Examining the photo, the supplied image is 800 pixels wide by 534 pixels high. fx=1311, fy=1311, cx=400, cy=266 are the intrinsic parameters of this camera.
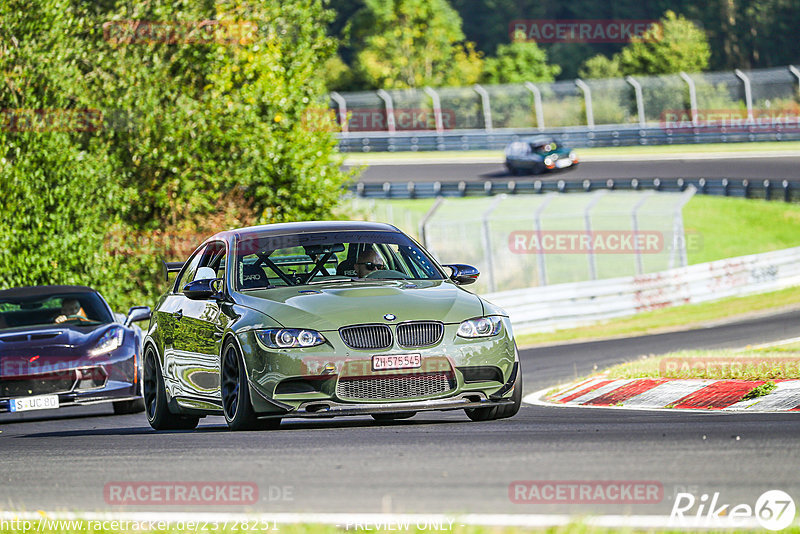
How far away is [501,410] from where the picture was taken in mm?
9680

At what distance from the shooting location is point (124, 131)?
2775 centimetres

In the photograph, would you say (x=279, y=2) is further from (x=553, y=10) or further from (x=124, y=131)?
(x=553, y=10)

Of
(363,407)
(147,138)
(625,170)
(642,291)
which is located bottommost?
(625,170)

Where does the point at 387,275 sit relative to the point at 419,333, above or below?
above

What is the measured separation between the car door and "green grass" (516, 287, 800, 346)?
1353cm

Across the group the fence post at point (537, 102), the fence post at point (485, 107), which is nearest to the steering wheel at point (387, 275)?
the fence post at point (537, 102)

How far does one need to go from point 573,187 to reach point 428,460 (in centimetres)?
3970

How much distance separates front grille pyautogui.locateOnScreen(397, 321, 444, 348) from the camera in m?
8.91

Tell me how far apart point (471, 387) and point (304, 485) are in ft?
8.90

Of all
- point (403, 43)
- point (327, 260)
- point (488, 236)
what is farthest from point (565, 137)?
point (327, 260)

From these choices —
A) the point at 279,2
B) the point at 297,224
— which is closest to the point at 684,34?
the point at 279,2

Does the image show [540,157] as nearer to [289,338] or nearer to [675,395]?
[675,395]

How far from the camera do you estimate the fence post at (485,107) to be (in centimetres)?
5731

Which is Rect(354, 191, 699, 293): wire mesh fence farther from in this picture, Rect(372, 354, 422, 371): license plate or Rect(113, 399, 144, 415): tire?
Rect(372, 354, 422, 371): license plate
